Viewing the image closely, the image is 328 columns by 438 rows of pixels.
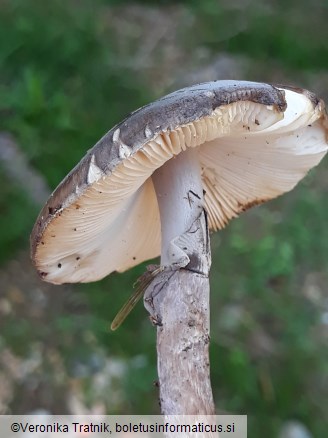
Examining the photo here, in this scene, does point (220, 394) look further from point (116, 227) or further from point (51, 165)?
point (51, 165)

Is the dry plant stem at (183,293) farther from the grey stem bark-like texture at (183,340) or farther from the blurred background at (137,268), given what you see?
the blurred background at (137,268)

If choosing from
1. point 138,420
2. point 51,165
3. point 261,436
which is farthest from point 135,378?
point 51,165

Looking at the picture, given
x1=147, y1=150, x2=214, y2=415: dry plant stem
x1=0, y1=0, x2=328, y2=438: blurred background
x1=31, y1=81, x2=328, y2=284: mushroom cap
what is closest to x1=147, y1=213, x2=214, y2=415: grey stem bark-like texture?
x1=147, y1=150, x2=214, y2=415: dry plant stem

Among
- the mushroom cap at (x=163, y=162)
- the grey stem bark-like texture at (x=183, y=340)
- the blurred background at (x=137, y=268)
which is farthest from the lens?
the blurred background at (x=137, y=268)

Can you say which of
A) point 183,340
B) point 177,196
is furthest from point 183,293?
point 177,196

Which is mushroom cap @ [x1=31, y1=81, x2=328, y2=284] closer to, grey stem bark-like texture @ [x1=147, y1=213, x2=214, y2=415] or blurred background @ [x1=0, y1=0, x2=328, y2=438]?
grey stem bark-like texture @ [x1=147, y1=213, x2=214, y2=415]

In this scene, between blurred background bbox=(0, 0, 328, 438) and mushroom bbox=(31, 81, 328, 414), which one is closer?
mushroom bbox=(31, 81, 328, 414)

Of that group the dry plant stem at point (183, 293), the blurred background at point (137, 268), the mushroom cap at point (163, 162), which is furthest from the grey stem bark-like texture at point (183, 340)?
the blurred background at point (137, 268)

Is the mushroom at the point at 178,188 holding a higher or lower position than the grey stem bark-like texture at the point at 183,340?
higher
